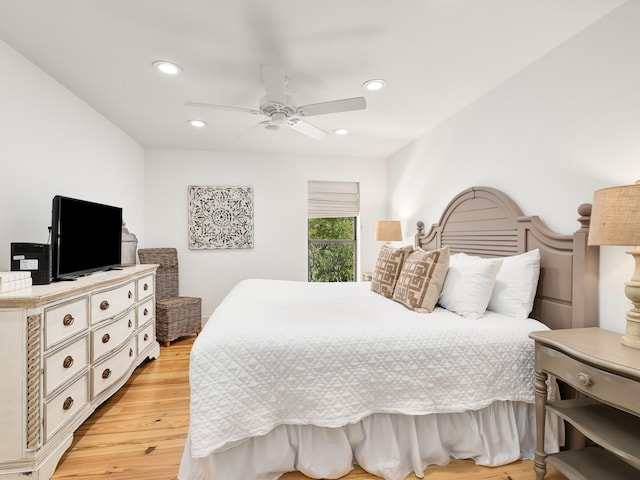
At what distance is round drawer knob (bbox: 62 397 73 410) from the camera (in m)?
1.68

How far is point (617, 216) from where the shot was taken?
125cm

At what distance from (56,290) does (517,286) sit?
8.85ft

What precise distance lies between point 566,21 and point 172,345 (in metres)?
4.28

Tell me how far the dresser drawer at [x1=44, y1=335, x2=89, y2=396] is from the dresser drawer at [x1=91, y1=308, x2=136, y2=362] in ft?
0.26

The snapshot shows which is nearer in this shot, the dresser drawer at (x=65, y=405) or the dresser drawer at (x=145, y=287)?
the dresser drawer at (x=65, y=405)

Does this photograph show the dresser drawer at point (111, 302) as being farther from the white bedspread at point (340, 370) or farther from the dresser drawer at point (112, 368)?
the white bedspread at point (340, 370)

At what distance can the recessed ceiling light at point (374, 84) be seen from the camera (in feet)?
7.55

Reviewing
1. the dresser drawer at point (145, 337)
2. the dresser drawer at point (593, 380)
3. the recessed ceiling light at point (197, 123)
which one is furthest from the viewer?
the recessed ceiling light at point (197, 123)

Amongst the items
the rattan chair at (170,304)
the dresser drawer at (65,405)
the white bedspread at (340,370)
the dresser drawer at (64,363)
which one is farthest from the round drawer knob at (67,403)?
the rattan chair at (170,304)

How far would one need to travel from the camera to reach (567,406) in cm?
144

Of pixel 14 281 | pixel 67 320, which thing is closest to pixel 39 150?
pixel 14 281

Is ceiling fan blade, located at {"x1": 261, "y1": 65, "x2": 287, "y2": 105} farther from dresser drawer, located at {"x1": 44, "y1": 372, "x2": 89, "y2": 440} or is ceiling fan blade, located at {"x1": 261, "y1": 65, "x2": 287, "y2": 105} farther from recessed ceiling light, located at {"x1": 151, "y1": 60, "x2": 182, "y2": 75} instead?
dresser drawer, located at {"x1": 44, "y1": 372, "x2": 89, "y2": 440}

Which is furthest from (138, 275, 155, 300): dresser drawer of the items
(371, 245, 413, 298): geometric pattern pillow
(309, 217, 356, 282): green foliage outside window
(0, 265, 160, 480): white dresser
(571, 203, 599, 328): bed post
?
(571, 203, 599, 328): bed post

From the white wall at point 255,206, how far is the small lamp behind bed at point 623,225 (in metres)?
3.30
